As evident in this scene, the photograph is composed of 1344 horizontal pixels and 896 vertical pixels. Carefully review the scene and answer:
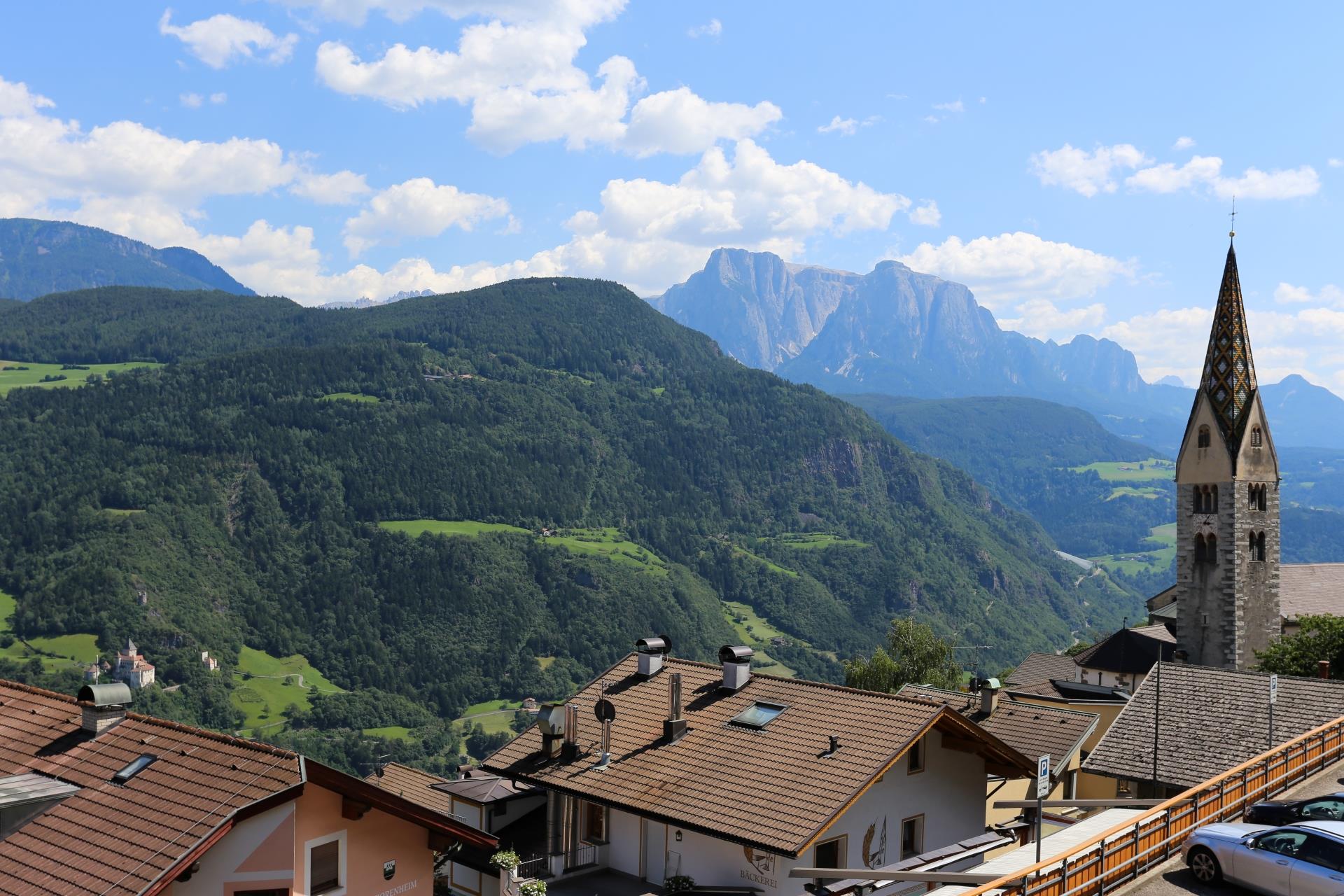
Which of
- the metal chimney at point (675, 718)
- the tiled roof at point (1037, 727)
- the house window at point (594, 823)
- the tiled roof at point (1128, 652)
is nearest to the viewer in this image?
the house window at point (594, 823)

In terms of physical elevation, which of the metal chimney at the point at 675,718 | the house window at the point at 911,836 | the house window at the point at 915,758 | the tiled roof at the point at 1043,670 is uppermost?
the metal chimney at the point at 675,718

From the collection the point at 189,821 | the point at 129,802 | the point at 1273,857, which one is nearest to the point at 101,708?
the point at 129,802

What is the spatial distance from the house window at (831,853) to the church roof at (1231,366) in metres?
47.0

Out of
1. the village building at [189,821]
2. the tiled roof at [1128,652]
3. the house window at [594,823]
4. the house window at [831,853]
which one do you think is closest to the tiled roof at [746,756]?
the house window at [594,823]

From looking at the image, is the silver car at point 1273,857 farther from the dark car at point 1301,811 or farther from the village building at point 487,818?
the village building at point 487,818

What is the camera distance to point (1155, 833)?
18.7 meters

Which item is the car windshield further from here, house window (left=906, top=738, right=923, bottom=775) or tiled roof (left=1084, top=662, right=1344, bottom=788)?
tiled roof (left=1084, top=662, right=1344, bottom=788)

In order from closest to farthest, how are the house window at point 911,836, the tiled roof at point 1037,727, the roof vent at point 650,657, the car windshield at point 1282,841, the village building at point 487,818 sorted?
1. the car windshield at point 1282,841
2. the house window at point 911,836
3. the village building at point 487,818
4. the roof vent at point 650,657
5. the tiled roof at point 1037,727

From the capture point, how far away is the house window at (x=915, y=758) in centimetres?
2656

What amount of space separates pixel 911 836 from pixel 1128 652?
155 feet

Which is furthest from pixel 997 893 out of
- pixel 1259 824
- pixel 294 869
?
pixel 294 869

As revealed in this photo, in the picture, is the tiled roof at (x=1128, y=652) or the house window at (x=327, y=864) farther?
the tiled roof at (x=1128, y=652)

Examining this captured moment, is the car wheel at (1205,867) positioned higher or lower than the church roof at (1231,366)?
lower

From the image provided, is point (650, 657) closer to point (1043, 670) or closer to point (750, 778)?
point (750, 778)
